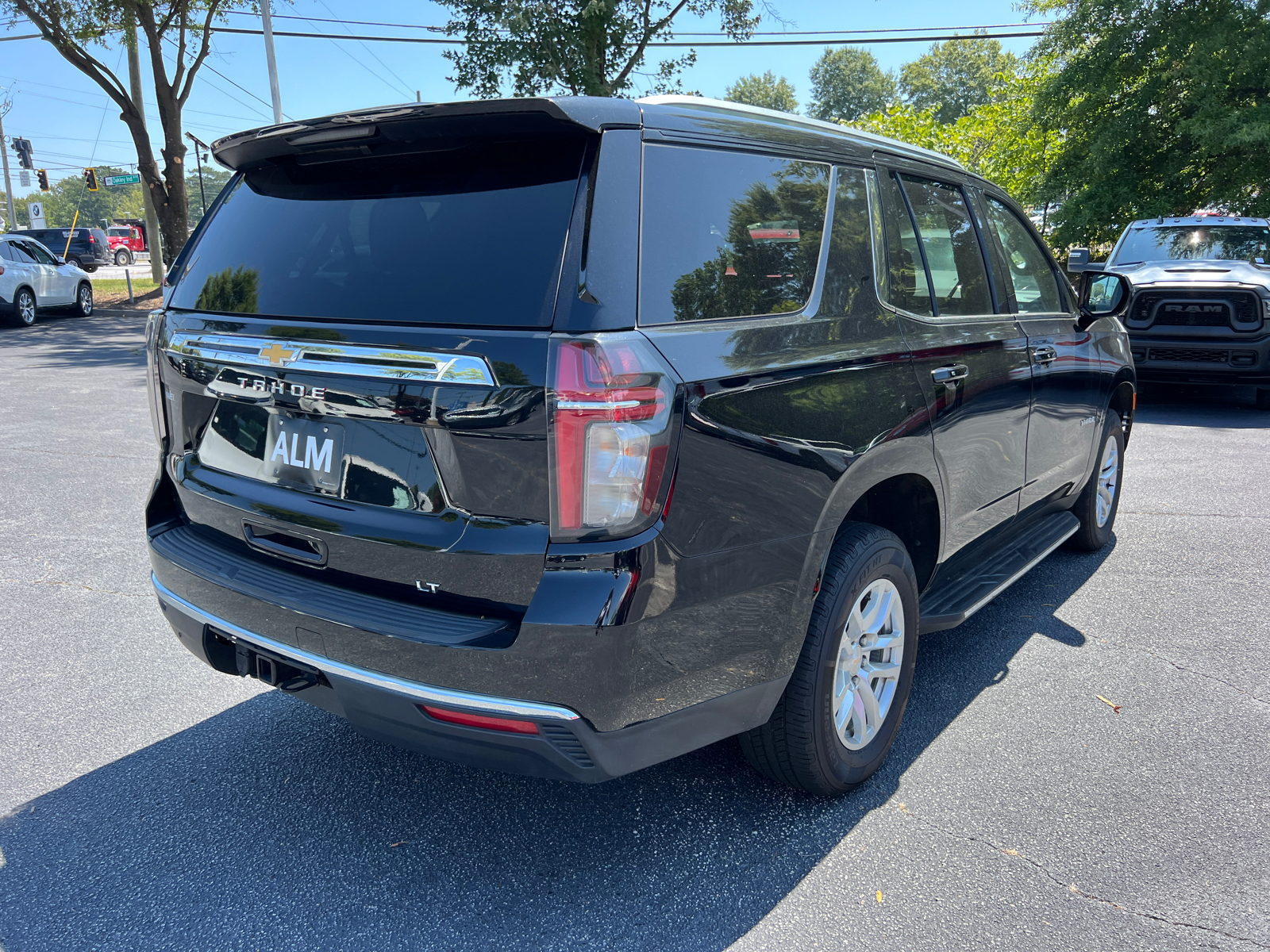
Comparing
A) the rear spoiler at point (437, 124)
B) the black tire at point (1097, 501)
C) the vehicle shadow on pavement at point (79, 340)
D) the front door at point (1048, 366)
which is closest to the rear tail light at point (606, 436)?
the rear spoiler at point (437, 124)

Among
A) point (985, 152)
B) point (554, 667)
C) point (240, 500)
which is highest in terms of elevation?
point (985, 152)

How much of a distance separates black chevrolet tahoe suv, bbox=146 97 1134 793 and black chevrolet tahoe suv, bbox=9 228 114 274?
112ft

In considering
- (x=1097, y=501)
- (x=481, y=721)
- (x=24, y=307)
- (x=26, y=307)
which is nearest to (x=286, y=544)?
(x=481, y=721)

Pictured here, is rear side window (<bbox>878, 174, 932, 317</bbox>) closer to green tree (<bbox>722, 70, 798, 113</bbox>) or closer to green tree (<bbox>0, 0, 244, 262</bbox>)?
green tree (<bbox>0, 0, 244, 262</bbox>)

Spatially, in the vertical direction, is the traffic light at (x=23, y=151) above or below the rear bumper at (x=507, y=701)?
above

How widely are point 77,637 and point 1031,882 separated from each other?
373 cm

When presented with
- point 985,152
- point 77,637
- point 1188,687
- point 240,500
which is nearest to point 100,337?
point 77,637

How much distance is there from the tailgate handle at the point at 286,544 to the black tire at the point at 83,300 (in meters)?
20.9

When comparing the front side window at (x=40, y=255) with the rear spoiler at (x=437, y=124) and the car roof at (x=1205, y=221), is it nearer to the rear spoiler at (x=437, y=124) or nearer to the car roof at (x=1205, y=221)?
the car roof at (x=1205, y=221)

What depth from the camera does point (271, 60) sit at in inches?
920

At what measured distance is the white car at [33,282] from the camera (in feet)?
56.6

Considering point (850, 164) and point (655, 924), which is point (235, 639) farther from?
point (850, 164)

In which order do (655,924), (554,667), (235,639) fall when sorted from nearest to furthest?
(554,667) < (655,924) < (235,639)

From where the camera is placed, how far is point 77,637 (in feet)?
12.7
